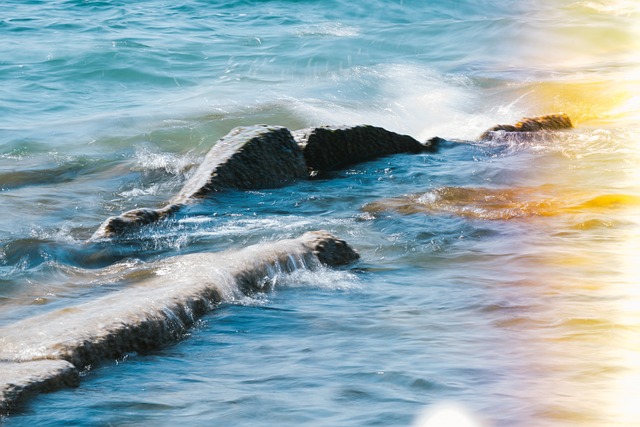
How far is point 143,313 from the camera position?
172 inches

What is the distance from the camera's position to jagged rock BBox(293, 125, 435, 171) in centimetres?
Result: 853

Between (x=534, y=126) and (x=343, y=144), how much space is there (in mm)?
2584

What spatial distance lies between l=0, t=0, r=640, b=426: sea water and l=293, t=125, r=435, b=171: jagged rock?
232 mm

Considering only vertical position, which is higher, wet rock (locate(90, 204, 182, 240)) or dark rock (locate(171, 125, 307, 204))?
dark rock (locate(171, 125, 307, 204))

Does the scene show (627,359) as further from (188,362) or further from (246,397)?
(188,362)

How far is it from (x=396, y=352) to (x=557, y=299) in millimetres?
1122

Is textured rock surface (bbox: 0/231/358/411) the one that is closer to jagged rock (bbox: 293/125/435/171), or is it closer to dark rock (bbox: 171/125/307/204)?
dark rock (bbox: 171/125/307/204)

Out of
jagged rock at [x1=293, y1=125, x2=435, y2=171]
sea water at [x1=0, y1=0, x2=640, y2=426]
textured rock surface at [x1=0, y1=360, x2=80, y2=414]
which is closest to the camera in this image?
textured rock surface at [x1=0, y1=360, x2=80, y2=414]

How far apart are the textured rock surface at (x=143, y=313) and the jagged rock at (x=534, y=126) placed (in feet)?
15.8

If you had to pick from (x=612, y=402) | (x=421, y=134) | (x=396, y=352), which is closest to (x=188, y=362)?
(x=396, y=352)

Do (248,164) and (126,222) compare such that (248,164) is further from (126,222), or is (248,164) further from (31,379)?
(31,379)

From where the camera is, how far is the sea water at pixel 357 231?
3.75 meters

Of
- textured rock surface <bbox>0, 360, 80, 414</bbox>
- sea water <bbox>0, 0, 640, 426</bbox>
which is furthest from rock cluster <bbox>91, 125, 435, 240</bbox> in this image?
textured rock surface <bbox>0, 360, 80, 414</bbox>

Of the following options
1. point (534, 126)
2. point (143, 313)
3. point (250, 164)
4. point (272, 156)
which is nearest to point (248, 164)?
point (250, 164)
